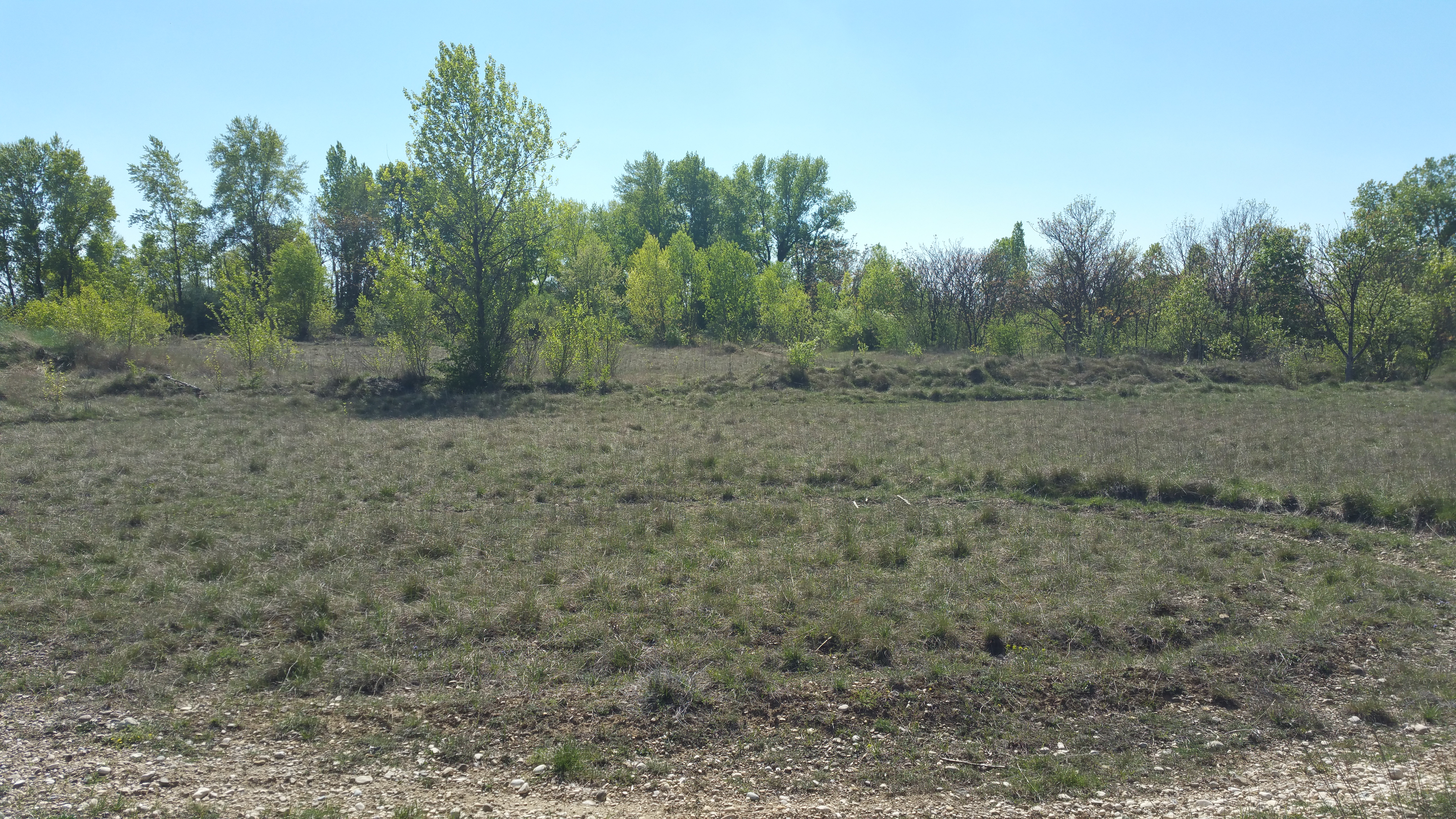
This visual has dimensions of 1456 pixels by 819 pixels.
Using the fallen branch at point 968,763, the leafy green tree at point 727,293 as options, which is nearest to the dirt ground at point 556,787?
the fallen branch at point 968,763

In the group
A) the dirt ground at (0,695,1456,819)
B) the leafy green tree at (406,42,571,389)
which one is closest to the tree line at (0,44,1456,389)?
the leafy green tree at (406,42,571,389)

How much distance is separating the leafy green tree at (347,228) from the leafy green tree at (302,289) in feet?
27.2

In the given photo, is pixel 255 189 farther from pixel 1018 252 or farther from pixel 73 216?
pixel 1018 252

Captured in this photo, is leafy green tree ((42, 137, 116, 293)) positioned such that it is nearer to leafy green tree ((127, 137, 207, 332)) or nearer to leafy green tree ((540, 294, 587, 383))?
leafy green tree ((127, 137, 207, 332))

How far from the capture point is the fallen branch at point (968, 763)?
5.07 meters

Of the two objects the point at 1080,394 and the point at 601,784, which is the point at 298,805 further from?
the point at 1080,394

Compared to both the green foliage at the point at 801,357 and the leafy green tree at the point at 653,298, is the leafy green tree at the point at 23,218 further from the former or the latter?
the green foliage at the point at 801,357

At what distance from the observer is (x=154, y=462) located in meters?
13.3

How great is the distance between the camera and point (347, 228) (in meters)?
57.0

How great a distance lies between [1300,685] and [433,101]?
84.4ft

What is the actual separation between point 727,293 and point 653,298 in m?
7.30

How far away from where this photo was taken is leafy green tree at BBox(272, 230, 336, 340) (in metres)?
44.2

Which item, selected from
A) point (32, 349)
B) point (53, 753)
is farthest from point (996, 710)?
point (32, 349)

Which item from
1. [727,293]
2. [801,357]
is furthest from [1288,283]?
[727,293]
